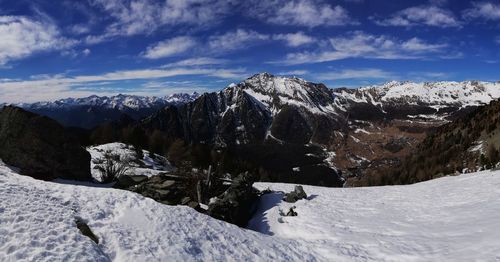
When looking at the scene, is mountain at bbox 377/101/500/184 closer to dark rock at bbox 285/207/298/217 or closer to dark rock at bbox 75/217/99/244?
dark rock at bbox 285/207/298/217

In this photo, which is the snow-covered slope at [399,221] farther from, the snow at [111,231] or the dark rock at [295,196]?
the snow at [111,231]

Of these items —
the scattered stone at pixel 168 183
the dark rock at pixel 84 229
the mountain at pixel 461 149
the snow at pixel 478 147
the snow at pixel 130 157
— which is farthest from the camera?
the snow at pixel 478 147

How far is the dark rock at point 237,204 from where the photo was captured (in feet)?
98.9

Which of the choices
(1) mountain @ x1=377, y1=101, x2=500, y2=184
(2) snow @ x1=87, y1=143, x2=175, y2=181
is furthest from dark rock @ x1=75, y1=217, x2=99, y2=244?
(1) mountain @ x1=377, y1=101, x2=500, y2=184

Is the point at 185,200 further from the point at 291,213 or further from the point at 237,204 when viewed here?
the point at 291,213

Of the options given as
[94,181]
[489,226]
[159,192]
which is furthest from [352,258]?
[94,181]

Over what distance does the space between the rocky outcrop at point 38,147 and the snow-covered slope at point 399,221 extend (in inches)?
654

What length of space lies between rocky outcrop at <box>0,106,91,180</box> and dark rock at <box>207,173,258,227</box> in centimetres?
1339

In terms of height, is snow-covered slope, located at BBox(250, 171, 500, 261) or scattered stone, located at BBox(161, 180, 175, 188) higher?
scattered stone, located at BBox(161, 180, 175, 188)

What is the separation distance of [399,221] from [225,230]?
13.2 metres

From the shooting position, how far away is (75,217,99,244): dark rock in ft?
59.0

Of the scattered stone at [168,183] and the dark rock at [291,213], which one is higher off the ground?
the scattered stone at [168,183]

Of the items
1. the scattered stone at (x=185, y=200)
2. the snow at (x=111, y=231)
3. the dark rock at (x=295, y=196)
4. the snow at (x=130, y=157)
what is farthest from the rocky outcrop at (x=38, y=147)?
the dark rock at (x=295, y=196)

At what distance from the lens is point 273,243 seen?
76.8ft
